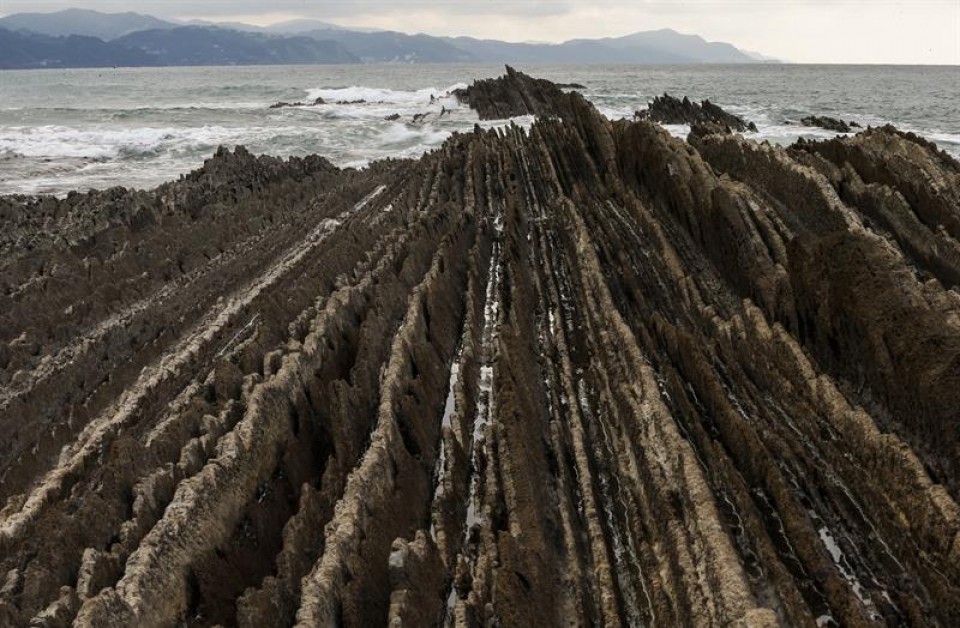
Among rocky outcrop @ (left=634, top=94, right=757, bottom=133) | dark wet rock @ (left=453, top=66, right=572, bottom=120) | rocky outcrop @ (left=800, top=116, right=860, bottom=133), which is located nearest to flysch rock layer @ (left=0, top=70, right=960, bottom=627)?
rocky outcrop @ (left=800, top=116, right=860, bottom=133)

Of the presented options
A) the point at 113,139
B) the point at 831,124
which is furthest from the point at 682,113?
the point at 113,139

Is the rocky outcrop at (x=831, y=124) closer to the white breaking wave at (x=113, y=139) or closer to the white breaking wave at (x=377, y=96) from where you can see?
the white breaking wave at (x=113, y=139)

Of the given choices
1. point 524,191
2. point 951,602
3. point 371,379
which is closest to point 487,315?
point 371,379

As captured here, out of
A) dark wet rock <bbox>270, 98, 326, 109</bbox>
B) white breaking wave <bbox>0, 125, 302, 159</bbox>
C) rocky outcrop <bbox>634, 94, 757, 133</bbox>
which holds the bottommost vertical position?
white breaking wave <bbox>0, 125, 302, 159</bbox>

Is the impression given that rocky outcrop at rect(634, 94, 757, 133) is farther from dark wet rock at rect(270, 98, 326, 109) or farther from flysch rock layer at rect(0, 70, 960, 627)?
dark wet rock at rect(270, 98, 326, 109)

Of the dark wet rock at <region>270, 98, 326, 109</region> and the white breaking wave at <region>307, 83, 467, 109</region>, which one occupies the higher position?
the white breaking wave at <region>307, 83, 467, 109</region>

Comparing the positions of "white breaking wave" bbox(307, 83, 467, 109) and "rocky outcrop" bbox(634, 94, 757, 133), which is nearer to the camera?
"rocky outcrop" bbox(634, 94, 757, 133)

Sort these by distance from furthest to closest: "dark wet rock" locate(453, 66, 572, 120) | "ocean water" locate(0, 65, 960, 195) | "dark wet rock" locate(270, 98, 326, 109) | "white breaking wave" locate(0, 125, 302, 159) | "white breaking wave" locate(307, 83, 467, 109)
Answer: "white breaking wave" locate(307, 83, 467, 109) → "dark wet rock" locate(270, 98, 326, 109) → "dark wet rock" locate(453, 66, 572, 120) → "white breaking wave" locate(0, 125, 302, 159) → "ocean water" locate(0, 65, 960, 195)

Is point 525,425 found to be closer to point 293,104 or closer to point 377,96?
point 293,104

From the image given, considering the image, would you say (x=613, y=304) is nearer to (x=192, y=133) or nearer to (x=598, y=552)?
(x=598, y=552)
